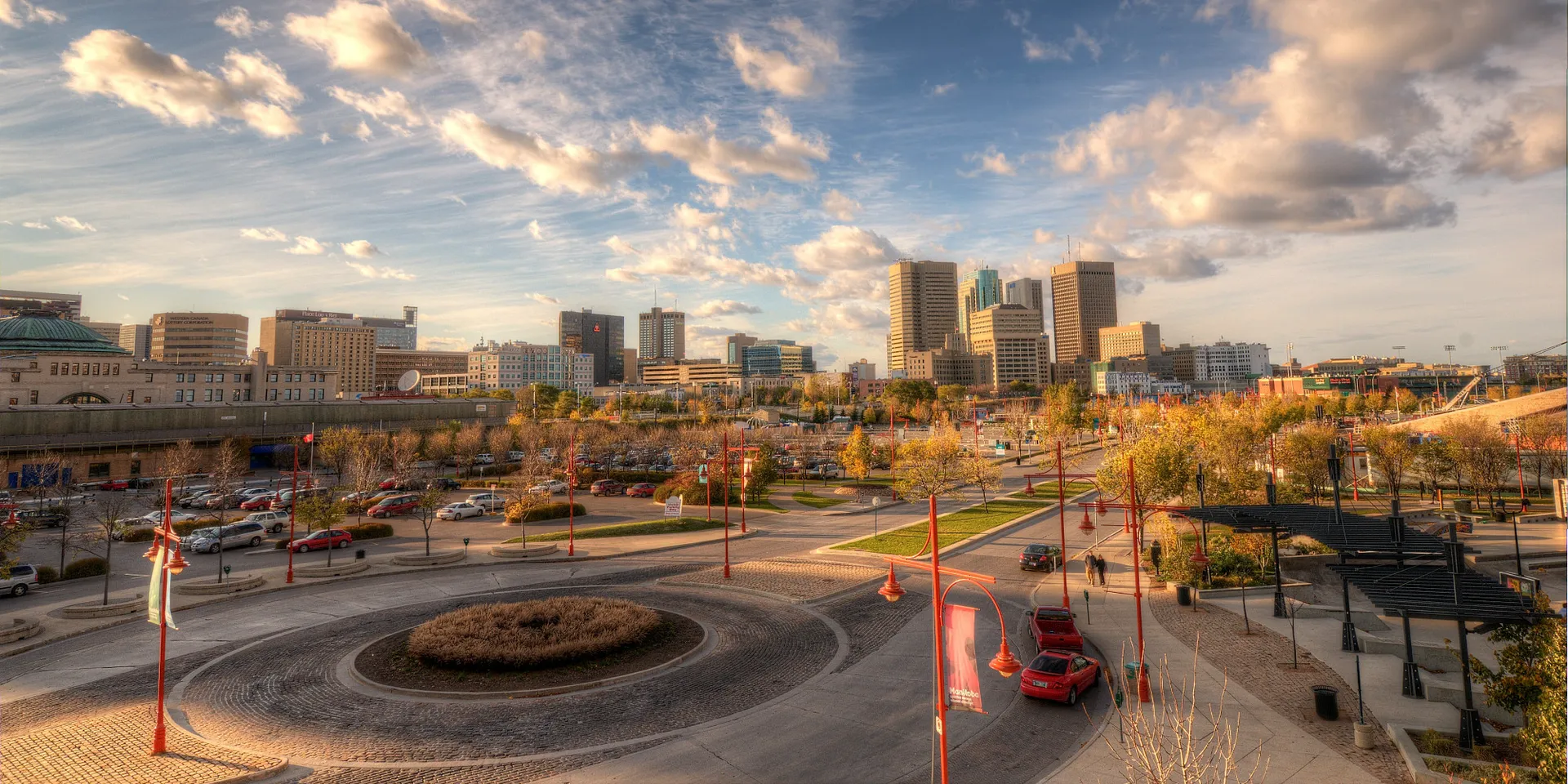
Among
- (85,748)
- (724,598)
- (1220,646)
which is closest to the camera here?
(85,748)

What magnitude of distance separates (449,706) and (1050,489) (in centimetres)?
5607

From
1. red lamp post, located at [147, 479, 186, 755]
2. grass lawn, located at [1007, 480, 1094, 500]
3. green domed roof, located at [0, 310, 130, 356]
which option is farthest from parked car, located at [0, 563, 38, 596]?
green domed roof, located at [0, 310, 130, 356]

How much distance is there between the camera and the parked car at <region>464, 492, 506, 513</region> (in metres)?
52.8

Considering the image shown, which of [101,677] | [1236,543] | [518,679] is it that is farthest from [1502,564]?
[101,677]

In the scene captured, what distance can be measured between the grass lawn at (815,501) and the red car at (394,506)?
103 ft

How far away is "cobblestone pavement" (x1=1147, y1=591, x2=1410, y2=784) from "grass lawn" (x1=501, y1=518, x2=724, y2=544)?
94.8 ft

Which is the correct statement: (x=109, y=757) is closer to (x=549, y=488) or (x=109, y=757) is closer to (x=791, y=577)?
(x=791, y=577)

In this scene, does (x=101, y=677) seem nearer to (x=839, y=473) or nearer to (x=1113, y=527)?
(x=1113, y=527)

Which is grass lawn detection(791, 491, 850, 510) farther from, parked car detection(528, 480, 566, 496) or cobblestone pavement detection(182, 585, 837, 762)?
cobblestone pavement detection(182, 585, 837, 762)

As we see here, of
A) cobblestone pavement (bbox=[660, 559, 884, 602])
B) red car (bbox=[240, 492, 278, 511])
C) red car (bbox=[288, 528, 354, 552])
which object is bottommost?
cobblestone pavement (bbox=[660, 559, 884, 602])

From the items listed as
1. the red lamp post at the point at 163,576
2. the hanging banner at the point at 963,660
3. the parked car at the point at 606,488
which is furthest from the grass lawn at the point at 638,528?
the hanging banner at the point at 963,660

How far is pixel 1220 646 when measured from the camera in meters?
21.9

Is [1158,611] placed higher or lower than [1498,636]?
lower

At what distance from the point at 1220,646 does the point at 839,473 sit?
5781cm
